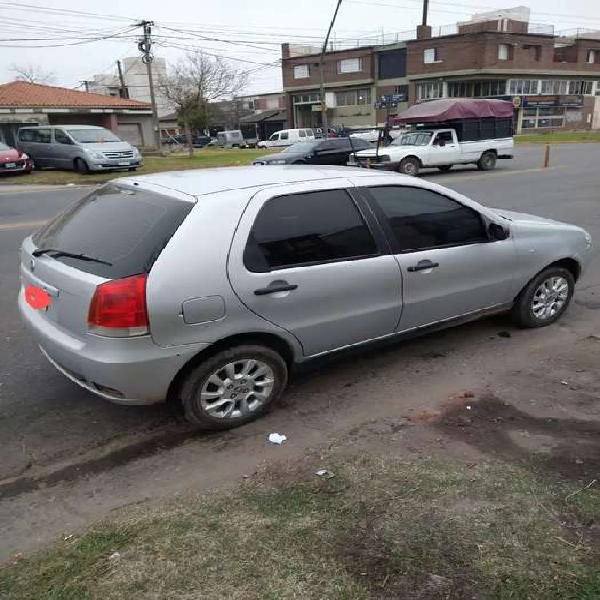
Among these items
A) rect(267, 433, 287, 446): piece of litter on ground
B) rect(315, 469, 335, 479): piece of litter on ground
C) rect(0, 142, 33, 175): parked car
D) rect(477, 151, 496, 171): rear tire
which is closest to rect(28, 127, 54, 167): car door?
rect(0, 142, 33, 175): parked car

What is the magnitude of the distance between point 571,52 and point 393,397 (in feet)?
236

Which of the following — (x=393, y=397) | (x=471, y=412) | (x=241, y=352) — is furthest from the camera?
(x=393, y=397)

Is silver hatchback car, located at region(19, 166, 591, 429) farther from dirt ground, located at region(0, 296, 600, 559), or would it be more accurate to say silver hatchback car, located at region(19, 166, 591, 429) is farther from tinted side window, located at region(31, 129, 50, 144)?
tinted side window, located at region(31, 129, 50, 144)

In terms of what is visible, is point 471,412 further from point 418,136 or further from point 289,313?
point 418,136

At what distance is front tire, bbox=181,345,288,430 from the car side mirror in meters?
2.00

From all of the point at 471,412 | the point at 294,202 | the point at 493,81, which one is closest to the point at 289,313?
the point at 294,202

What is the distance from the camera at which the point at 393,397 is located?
3914 millimetres

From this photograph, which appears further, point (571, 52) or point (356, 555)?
point (571, 52)

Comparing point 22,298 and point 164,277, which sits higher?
point 164,277

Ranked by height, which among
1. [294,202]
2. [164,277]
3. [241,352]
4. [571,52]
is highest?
[571,52]

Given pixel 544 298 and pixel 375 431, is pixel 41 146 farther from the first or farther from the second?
pixel 375 431

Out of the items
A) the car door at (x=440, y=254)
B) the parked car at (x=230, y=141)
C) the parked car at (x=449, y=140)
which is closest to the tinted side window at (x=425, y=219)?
the car door at (x=440, y=254)

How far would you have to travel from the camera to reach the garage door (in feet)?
122

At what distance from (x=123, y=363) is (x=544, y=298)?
3705mm
